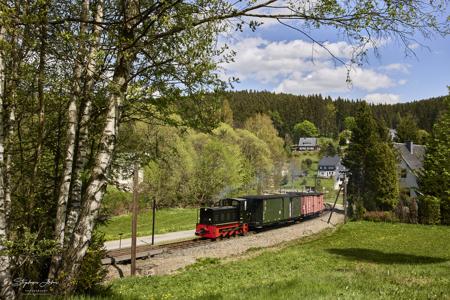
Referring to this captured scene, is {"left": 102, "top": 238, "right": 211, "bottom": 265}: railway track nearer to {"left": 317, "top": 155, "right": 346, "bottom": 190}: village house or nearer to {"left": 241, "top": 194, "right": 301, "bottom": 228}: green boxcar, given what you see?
{"left": 241, "top": 194, "right": 301, "bottom": 228}: green boxcar

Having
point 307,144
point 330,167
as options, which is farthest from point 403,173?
point 307,144

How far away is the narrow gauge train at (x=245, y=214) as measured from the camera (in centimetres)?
3016

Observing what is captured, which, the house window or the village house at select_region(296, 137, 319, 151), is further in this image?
the village house at select_region(296, 137, 319, 151)

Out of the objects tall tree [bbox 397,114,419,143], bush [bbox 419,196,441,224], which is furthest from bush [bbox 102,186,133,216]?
tall tree [bbox 397,114,419,143]

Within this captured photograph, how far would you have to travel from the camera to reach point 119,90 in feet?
19.6

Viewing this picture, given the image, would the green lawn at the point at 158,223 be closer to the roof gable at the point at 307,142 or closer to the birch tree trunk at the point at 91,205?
the birch tree trunk at the point at 91,205

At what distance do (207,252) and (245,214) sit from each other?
9.15 metres

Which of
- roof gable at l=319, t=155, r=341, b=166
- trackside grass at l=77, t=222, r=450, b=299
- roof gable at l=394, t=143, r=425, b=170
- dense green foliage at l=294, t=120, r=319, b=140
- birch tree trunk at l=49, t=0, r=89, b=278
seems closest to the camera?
birch tree trunk at l=49, t=0, r=89, b=278

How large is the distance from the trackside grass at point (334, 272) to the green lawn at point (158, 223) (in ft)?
45.2

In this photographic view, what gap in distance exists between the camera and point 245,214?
33500 mm

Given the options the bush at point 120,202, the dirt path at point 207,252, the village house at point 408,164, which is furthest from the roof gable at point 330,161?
the dirt path at point 207,252

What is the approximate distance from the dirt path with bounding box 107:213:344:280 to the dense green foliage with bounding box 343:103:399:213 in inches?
743

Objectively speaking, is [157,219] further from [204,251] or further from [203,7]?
[203,7]

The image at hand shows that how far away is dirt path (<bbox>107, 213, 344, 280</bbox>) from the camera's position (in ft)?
66.5
